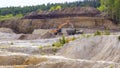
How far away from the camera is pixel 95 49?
103ft

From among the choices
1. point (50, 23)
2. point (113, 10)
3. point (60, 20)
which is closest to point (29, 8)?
point (50, 23)

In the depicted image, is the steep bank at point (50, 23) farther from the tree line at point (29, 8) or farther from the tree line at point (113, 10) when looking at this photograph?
the tree line at point (29, 8)

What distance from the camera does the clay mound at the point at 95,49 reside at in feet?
90.4

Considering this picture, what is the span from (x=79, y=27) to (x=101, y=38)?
185ft

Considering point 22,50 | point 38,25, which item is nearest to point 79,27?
point 38,25

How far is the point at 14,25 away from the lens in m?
102

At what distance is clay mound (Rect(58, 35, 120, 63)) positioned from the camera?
2756 cm

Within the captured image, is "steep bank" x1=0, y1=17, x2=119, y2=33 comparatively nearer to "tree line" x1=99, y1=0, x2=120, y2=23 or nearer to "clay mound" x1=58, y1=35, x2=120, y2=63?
"tree line" x1=99, y1=0, x2=120, y2=23

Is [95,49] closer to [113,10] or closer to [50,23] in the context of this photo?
[113,10]

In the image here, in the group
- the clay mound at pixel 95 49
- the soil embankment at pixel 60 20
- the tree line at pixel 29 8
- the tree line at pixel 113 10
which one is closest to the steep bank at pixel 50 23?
the soil embankment at pixel 60 20

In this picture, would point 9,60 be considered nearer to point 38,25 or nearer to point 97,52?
point 97,52

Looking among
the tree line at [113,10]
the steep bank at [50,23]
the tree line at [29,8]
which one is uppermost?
the tree line at [113,10]

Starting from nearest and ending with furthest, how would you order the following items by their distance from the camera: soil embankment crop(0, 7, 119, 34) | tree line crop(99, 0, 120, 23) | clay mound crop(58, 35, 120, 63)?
clay mound crop(58, 35, 120, 63), soil embankment crop(0, 7, 119, 34), tree line crop(99, 0, 120, 23)

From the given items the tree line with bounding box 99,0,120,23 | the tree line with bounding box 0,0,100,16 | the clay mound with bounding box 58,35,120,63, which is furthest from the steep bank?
the tree line with bounding box 0,0,100,16
